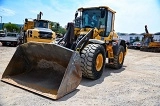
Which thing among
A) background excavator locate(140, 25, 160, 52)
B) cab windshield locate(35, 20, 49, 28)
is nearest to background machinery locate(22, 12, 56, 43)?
cab windshield locate(35, 20, 49, 28)

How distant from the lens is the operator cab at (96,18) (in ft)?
22.9

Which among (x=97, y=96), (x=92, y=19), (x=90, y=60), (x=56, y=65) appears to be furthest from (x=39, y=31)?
(x=97, y=96)

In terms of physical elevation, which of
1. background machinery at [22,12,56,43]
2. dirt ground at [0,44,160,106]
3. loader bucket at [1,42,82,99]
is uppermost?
background machinery at [22,12,56,43]

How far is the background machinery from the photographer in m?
13.5

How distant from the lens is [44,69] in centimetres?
536

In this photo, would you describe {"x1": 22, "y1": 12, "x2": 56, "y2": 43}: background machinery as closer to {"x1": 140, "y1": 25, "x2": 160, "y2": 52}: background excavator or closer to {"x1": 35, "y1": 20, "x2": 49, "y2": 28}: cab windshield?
{"x1": 35, "y1": 20, "x2": 49, "y2": 28}: cab windshield

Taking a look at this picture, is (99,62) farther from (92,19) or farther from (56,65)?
(92,19)

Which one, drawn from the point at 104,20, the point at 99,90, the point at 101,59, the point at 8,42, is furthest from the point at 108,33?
the point at 8,42

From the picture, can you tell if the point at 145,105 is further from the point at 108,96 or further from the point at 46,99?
the point at 46,99

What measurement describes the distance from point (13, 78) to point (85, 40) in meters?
2.34

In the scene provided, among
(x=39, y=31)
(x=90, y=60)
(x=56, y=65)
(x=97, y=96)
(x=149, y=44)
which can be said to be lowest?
(x=97, y=96)

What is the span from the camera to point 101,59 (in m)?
5.94

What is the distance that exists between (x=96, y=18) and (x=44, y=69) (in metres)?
2.88

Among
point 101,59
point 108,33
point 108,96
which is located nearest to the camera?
point 108,96
